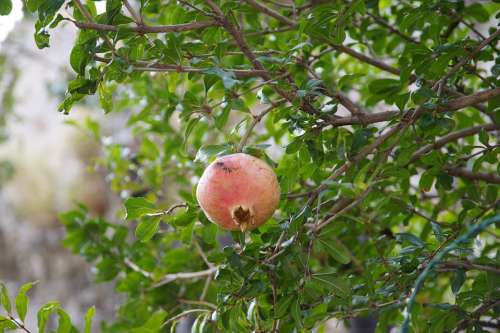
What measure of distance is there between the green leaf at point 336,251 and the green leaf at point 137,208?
285 millimetres

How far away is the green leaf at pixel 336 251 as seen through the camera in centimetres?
93

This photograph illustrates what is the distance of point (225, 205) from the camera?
804 millimetres

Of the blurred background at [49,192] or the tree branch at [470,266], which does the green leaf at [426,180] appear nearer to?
the tree branch at [470,266]

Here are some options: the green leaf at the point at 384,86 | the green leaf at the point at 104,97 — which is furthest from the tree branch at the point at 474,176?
the green leaf at the point at 104,97

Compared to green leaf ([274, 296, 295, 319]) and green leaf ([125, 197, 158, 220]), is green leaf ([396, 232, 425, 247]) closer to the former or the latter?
green leaf ([274, 296, 295, 319])

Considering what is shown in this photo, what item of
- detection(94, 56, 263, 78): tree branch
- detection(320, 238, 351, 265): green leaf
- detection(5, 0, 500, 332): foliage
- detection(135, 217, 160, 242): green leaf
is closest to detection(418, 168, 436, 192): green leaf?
detection(5, 0, 500, 332): foliage

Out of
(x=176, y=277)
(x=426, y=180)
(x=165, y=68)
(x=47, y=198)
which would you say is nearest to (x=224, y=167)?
(x=165, y=68)

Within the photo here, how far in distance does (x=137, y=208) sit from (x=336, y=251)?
329 millimetres

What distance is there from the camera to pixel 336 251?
0.94 m

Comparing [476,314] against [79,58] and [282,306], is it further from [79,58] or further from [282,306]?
[79,58]

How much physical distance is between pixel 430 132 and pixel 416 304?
0.28m

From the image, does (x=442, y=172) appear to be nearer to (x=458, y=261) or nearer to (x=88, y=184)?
(x=458, y=261)

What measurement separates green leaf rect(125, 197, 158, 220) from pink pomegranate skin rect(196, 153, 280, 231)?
182 mm

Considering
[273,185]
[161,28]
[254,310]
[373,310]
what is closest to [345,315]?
[373,310]
